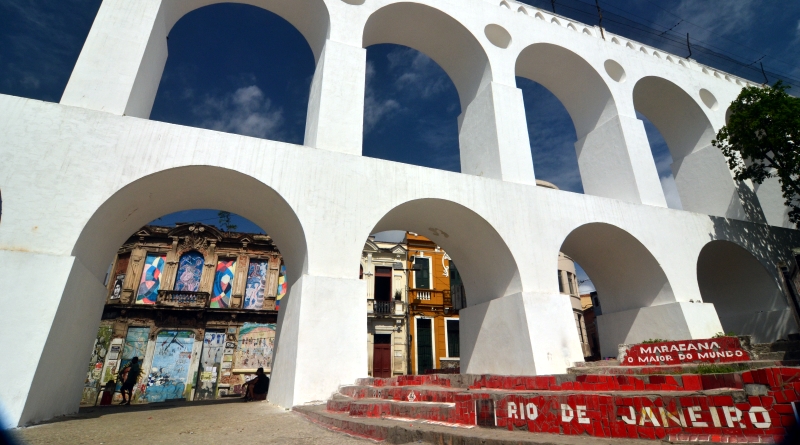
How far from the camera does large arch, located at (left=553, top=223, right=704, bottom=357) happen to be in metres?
9.82

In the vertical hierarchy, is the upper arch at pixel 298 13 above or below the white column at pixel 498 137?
above

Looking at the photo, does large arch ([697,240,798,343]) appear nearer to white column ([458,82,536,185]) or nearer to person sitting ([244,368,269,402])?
white column ([458,82,536,185])

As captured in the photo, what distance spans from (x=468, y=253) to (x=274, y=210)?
14.8 feet

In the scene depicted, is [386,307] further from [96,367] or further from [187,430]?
[187,430]

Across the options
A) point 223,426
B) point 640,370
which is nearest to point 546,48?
point 640,370

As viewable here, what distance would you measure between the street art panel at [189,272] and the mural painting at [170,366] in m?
2.06

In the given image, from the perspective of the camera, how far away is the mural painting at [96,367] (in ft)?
54.7

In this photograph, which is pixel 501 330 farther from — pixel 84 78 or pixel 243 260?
pixel 243 260

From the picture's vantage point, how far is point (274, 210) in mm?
7941

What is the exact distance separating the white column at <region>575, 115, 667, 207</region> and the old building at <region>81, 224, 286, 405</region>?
14681 millimetres

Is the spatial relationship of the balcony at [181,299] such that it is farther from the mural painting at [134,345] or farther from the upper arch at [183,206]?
the upper arch at [183,206]

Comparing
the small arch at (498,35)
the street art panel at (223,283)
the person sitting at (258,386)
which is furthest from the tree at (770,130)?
the street art panel at (223,283)

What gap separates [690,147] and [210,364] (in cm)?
2028

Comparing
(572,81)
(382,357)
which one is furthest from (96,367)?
(572,81)
